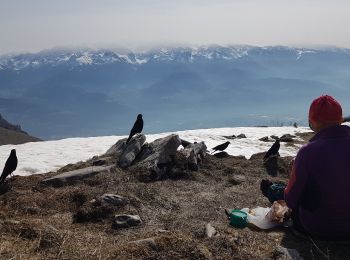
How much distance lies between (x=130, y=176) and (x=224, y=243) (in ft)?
18.7

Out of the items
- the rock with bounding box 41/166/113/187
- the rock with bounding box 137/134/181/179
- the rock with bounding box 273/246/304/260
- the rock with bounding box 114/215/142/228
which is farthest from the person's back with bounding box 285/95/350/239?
the rock with bounding box 41/166/113/187

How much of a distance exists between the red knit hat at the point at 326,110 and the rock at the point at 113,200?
3992 millimetres

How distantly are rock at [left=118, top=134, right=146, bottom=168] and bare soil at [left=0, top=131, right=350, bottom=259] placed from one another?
0.57 metres

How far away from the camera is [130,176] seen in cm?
1126

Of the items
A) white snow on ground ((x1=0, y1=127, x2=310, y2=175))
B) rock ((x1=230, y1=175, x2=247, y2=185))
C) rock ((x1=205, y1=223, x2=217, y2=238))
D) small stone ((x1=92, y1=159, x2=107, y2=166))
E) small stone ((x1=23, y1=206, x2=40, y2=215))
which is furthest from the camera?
white snow on ground ((x1=0, y1=127, x2=310, y2=175))

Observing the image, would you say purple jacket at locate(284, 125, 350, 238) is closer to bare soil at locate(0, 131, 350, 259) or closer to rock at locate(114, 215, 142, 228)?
bare soil at locate(0, 131, 350, 259)

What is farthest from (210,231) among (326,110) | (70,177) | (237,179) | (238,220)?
(70,177)

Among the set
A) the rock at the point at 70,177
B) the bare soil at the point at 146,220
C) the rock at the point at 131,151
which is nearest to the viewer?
the bare soil at the point at 146,220

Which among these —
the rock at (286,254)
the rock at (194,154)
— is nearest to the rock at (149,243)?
the rock at (286,254)

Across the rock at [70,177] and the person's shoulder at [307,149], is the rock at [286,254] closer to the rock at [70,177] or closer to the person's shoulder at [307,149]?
the person's shoulder at [307,149]

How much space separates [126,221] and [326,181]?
3.21 metres

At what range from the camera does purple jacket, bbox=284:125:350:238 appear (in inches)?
221

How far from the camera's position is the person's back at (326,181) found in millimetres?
5613

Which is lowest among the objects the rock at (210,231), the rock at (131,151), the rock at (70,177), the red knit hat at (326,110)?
the rock at (70,177)
